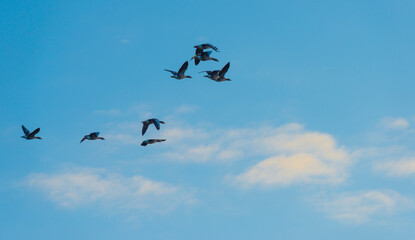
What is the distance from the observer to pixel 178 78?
77.8 metres

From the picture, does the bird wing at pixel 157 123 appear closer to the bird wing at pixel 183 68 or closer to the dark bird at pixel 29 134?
the bird wing at pixel 183 68

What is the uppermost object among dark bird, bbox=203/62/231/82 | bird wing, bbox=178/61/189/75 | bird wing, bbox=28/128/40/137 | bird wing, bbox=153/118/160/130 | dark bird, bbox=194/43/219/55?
dark bird, bbox=194/43/219/55

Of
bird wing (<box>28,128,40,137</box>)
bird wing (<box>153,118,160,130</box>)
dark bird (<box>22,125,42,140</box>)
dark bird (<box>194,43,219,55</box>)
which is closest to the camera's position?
bird wing (<box>153,118,160,130</box>)

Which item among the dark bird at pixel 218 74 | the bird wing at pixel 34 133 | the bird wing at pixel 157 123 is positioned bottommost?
the bird wing at pixel 157 123

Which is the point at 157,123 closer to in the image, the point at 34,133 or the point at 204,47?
the point at 204,47

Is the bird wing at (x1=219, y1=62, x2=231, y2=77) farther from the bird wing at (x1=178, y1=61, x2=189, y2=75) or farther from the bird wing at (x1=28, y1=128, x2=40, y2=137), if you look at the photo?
the bird wing at (x1=28, y1=128, x2=40, y2=137)

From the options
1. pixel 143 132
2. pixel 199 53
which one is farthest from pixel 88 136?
pixel 199 53

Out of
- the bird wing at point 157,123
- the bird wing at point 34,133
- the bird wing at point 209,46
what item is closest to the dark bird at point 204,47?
the bird wing at point 209,46

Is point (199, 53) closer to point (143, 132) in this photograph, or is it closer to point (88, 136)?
point (143, 132)

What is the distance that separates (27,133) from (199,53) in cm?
2838

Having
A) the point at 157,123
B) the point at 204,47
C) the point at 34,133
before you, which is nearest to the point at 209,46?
the point at 204,47

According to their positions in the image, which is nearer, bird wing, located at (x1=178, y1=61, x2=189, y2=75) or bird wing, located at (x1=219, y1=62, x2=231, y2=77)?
bird wing, located at (x1=219, y1=62, x2=231, y2=77)

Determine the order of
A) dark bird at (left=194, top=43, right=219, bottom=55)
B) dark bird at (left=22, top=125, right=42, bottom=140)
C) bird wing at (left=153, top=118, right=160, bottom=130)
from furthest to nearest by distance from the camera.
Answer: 1. dark bird at (left=22, top=125, right=42, bottom=140)
2. dark bird at (left=194, top=43, right=219, bottom=55)
3. bird wing at (left=153, top=118, right=160, bottom=130)

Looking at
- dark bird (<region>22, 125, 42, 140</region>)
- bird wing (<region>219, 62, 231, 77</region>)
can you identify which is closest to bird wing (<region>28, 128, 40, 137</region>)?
dark bird (<region>22, 125, 42, 140</region>)
